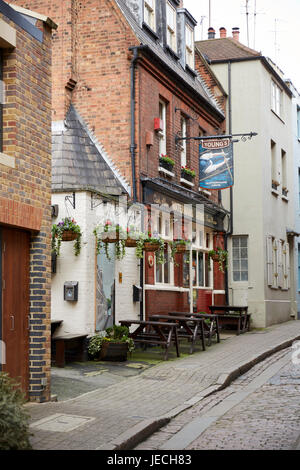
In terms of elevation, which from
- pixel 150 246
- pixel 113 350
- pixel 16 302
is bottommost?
pixel 113 350

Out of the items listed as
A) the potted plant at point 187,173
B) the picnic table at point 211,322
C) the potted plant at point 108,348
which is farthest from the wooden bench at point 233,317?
the potted plant at point 108,348

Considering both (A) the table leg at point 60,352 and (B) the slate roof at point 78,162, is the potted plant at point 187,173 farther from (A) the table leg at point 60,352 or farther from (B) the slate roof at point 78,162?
(A) the table leg at point 60,352

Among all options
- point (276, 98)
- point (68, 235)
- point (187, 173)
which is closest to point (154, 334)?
point (68, 235)

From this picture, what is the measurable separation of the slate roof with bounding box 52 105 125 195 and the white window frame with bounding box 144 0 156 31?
3425 millimetres

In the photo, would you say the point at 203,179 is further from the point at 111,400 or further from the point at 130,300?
the point at 111,400

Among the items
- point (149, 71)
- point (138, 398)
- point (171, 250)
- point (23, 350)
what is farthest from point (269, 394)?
point (149, 71)

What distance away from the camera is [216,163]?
1848 centimetres

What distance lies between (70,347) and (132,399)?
10.4 ft

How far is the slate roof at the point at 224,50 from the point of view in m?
23.6

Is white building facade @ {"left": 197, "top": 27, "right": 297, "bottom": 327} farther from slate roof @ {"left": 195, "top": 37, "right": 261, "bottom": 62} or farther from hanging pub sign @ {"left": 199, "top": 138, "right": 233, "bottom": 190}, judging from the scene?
hanging pub sign @ {"left": 199, "top": 138, "right": 233, "bottom": 190}

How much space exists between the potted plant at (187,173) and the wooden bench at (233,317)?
3811mm

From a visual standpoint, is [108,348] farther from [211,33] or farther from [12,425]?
[211,33]

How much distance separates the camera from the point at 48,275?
959 centimetres

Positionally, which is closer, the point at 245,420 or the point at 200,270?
the point at 245,420
